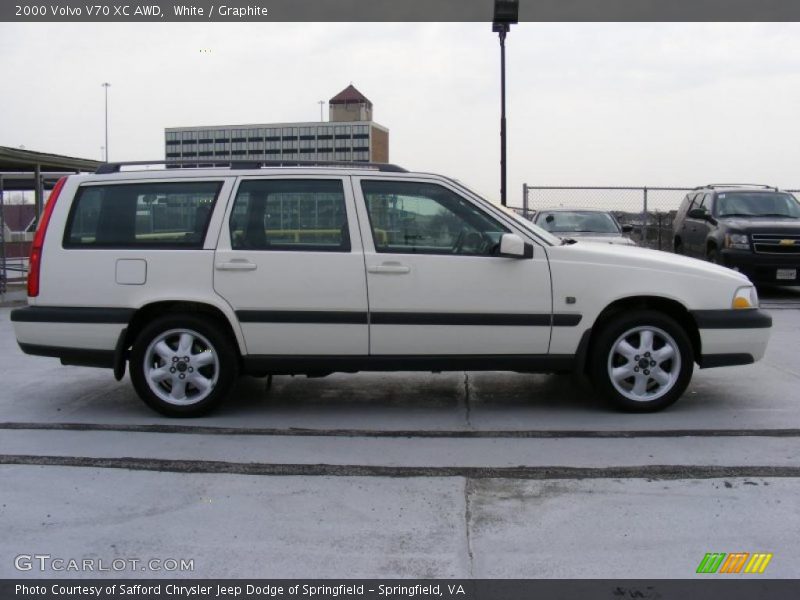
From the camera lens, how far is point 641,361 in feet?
17.2

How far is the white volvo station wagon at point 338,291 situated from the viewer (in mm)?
5148

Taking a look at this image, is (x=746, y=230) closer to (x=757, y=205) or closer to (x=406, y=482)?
(x=757, y=205)

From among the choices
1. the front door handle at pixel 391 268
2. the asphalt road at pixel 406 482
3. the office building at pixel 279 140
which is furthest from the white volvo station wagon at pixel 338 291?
the office building at pixel 279 140

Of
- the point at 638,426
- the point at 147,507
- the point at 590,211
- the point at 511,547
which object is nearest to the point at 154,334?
the point at 147,507

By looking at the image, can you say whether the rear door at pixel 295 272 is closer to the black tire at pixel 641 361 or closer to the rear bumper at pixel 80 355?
the rear bumper at pixel 80 355

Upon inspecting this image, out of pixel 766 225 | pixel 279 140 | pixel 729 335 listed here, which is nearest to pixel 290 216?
pixel 729 335

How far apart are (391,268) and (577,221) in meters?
8.08

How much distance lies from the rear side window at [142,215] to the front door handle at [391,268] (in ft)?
3.86

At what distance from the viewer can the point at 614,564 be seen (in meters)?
3.19

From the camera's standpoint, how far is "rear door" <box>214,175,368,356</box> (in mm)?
5148

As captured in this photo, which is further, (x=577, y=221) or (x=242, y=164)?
(x=577, y=221)
